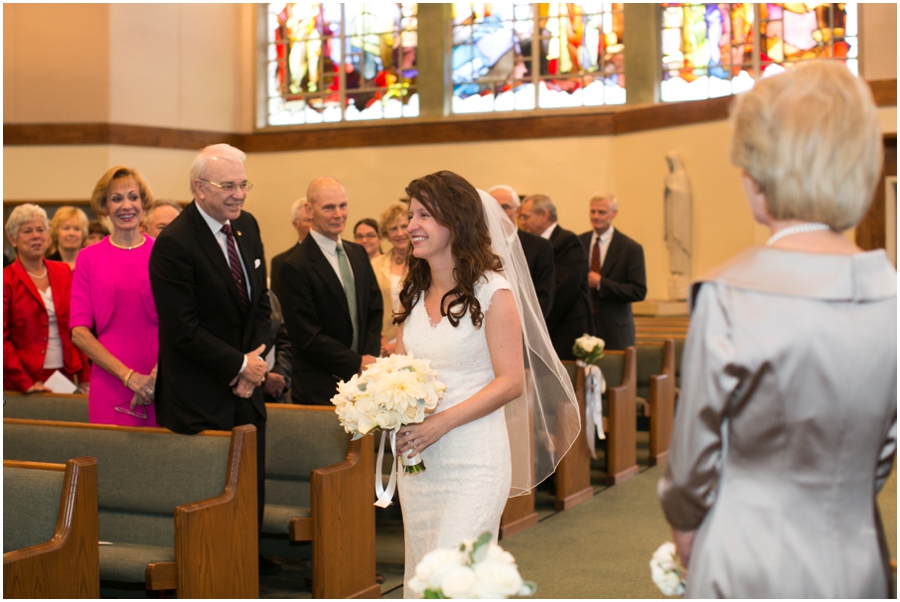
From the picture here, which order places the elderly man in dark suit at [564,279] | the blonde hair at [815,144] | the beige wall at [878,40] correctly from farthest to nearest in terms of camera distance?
1. the beige wall at [878,40]
2. the elderly man in dark suit at [564,279]
3. the blonde hair at [815,144]

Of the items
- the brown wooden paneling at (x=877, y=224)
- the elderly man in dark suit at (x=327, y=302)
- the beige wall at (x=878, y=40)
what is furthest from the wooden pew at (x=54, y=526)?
the beige wall at (x=878, y=40)

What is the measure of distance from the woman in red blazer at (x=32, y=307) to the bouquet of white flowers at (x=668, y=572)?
4025 mm

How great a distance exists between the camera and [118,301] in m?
3.92

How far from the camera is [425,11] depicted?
12898 millimetres

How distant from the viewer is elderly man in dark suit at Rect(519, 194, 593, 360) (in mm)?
6277

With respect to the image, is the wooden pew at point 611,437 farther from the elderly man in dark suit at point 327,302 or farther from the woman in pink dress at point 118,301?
the woman in pink dress at point 118,301

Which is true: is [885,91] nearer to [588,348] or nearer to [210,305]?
[588,348]

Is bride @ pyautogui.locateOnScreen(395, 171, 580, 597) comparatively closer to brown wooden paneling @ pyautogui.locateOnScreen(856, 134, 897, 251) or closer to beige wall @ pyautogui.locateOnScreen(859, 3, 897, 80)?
brown wooden paneling @ pyautogui.locateOnScreen(856, 134, 897, 251)

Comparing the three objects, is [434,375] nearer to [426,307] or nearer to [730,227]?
[426,307]

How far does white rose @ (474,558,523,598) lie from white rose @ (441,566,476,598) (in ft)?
0.05

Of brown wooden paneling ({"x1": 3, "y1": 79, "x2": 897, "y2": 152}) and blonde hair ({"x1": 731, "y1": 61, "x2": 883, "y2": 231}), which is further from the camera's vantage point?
brown wooden paneling ({"x1": 3, "y1": 79, "x2": 897, "y2": 152})

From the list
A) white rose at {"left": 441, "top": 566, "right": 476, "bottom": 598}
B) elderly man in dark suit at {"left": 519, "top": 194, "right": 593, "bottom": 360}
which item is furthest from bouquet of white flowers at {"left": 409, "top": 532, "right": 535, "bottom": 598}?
elderly man in dark suit at {"left": 519, "top": 194, "right": 593, "bottom": 360}

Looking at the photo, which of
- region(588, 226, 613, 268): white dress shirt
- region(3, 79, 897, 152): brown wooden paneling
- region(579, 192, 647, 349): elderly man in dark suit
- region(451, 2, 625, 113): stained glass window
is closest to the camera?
region(579, 192, 647, 349): elderly man in dark suit

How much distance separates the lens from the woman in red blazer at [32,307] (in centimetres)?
488
